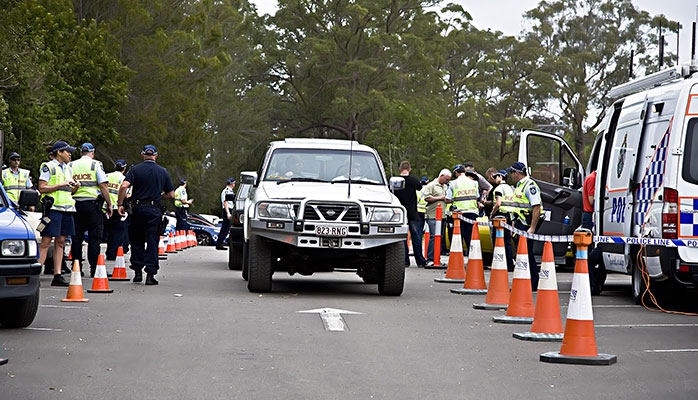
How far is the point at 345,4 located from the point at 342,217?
54221 millimetres

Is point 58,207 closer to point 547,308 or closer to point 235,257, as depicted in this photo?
point 235,257

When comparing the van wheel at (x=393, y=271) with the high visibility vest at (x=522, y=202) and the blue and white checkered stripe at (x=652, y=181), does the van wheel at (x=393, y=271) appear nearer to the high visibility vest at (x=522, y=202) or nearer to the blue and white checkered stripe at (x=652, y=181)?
the high visibility vest at (x=522, y=202)

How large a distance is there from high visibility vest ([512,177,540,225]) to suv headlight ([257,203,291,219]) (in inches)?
139

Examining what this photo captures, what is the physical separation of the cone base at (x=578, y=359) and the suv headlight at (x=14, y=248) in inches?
175

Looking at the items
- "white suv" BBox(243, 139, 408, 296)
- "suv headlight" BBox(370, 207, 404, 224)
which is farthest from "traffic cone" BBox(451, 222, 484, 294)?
"suv headlight" BBox(370, 207, 404, 224)

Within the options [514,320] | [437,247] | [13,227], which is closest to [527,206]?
[514,320]

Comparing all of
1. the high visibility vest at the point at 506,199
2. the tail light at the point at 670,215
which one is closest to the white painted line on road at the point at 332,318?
the tail light at the point at 670,215

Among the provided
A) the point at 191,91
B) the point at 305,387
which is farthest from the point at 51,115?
the point at 305,387

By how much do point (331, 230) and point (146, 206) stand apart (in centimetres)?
312

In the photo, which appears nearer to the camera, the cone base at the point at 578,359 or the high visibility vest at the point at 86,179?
the cone base at the point at 578,359

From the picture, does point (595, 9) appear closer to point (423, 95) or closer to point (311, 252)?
point (423, 95)

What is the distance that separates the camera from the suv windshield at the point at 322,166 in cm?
1661

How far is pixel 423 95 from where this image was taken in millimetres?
70188

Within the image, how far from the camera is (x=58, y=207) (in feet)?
53.9
